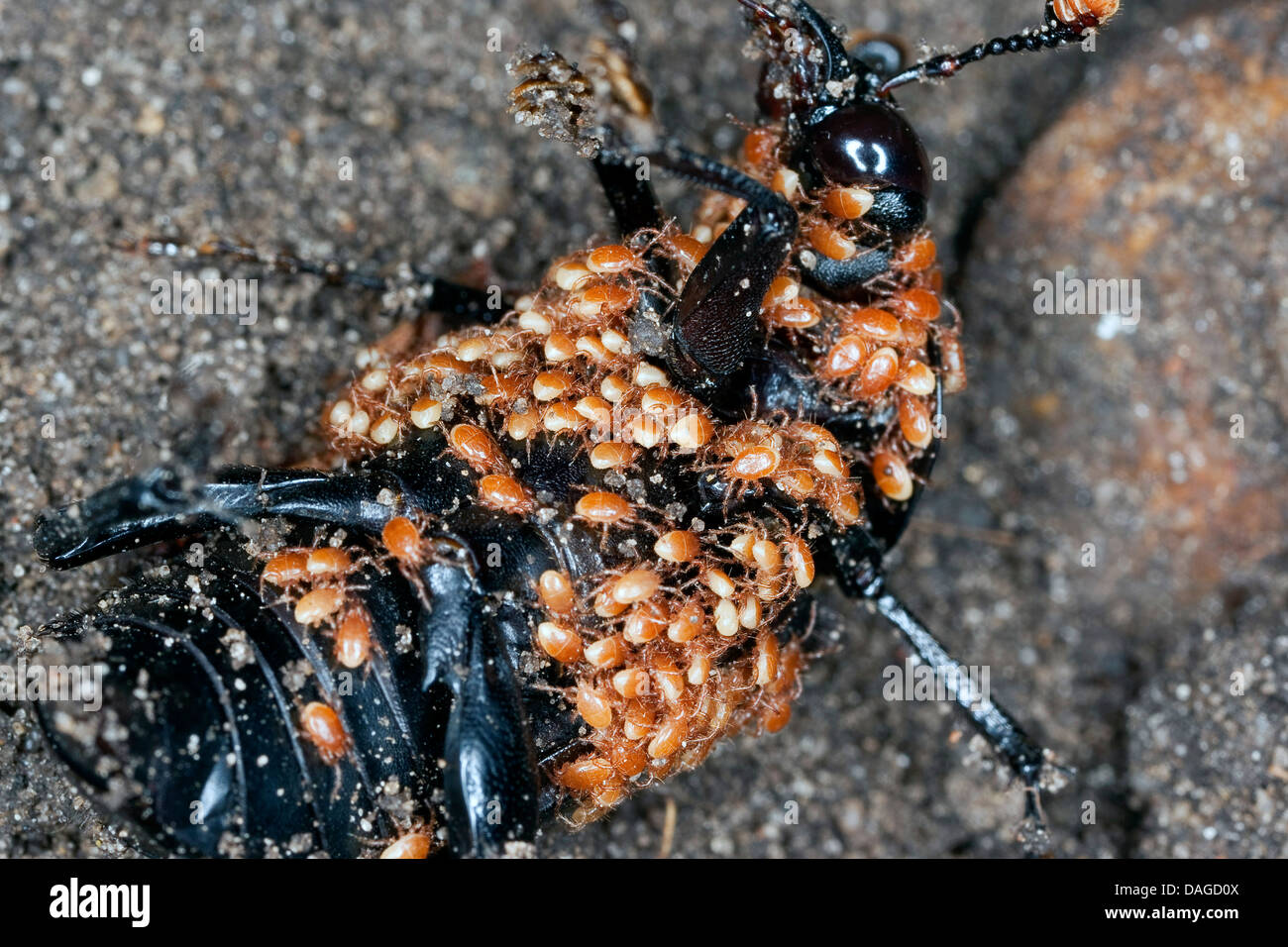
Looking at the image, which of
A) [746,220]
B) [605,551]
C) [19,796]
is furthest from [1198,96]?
[19,796]

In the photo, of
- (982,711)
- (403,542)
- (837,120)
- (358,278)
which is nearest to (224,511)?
(403,542)

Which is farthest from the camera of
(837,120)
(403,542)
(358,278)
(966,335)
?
(966,335)

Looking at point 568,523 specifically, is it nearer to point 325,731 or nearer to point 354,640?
point 354,640

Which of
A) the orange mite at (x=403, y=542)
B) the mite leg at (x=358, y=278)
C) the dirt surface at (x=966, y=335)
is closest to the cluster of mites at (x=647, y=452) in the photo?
the orange mite at (x=403, y=542)

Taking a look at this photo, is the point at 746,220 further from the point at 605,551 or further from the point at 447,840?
the point at 447,840

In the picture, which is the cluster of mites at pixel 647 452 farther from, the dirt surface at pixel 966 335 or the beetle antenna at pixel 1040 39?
the dirt surface at pixel 966 335

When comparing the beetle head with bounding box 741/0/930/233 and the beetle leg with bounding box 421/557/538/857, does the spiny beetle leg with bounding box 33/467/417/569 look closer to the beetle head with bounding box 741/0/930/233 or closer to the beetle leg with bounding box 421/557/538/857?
the beetle leg with bounding box 421/557/538/857

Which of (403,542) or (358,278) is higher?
(358,278)
